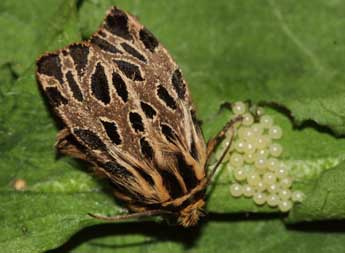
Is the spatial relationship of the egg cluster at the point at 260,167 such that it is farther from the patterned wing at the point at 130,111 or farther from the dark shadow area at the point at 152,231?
the patterned wing at the point at 130,111

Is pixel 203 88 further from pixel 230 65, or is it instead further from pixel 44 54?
pixel 44 54

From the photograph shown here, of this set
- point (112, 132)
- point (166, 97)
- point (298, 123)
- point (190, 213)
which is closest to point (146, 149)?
point (112, 132)

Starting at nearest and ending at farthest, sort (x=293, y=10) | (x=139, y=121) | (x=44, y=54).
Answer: (x=139, y=121) → (x=44, y=54) → (x=293, y=10)

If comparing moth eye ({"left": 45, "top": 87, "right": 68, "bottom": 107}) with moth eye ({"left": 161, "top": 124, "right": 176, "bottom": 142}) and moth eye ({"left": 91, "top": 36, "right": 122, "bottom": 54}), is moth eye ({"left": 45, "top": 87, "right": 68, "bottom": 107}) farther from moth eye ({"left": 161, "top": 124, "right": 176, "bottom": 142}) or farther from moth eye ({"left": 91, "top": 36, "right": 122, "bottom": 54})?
moth eye ({"left": 161, "top": 124, "right": 176, "bottom": 142})

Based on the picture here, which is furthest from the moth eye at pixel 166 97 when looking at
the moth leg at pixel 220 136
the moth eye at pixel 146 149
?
the moth leg at pixel 220 136

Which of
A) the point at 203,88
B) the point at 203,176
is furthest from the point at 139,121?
the point at 203,88

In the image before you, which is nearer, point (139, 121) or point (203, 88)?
point (139, 121)

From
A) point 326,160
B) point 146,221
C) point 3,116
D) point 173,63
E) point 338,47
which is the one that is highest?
point 338,47
